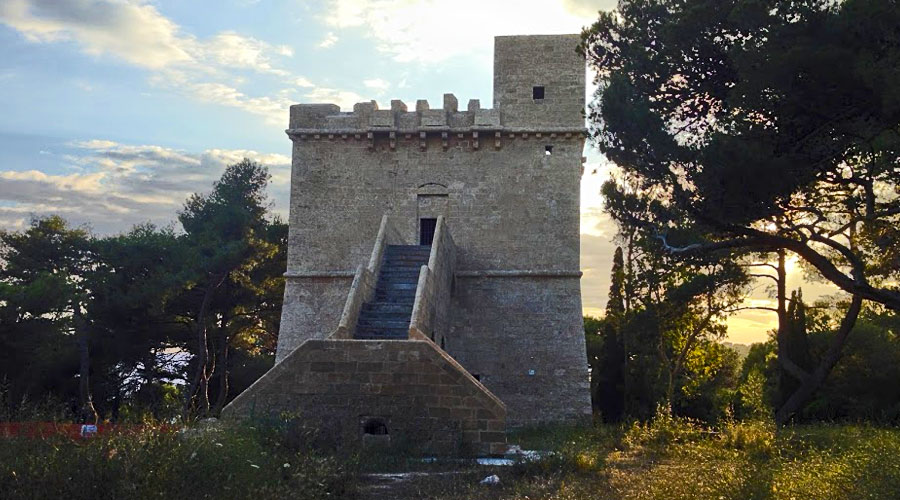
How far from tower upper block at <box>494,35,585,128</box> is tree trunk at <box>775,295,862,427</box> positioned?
7894 mm

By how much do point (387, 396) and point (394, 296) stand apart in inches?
154

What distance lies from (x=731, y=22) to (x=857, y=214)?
4.23 meters

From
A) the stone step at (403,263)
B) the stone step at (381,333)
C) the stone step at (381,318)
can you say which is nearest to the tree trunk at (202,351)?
the stone step at (403,263)

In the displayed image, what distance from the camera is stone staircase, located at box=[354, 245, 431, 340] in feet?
46.4

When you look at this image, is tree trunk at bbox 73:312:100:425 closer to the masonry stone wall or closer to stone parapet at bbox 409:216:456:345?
the masonry stone wall

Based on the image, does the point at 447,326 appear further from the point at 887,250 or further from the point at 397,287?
the point at 887,250

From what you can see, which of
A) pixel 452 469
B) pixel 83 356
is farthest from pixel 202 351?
pixel 452 469

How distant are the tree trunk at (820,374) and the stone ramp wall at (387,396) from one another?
34.6 feet

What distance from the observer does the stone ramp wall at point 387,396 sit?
11641 mm

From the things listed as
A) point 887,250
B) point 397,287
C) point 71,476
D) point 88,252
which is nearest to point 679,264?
point 887,250

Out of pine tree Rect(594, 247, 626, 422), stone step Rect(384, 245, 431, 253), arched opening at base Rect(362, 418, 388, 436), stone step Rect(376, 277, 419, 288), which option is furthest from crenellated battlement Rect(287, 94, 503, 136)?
arched opening at base Rect(362, 418, 388, 436)

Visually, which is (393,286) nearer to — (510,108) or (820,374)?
(510,108)

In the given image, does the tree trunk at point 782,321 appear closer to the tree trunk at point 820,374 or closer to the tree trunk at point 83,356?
the tree trunk at point 820,374

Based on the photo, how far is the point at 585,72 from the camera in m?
19.5
